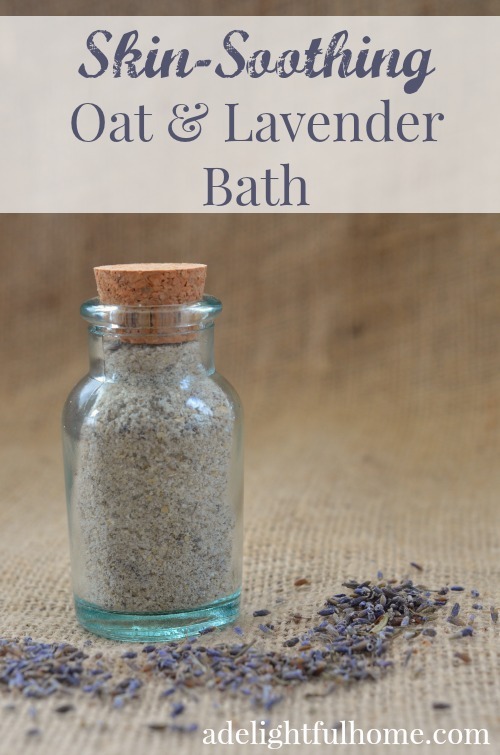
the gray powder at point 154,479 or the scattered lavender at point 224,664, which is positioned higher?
the gray powder at point 154,479

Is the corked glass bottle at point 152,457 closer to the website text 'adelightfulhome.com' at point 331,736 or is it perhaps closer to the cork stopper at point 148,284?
the cork stopper at point 148,284

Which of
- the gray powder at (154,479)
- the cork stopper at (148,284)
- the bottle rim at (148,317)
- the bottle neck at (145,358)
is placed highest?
the cork stopper at (148,284)

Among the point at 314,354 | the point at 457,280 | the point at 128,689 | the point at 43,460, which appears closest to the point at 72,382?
the point at 43,460

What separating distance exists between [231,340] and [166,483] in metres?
1.55

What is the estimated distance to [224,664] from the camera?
62.3 inches

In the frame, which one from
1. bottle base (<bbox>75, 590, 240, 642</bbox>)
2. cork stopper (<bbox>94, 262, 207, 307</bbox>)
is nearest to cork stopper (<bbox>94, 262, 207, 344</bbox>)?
cork stopper (<bbox>94, 262, 207, 307</bbox>)

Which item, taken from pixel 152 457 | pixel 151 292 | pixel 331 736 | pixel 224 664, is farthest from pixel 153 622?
pixel 151 292

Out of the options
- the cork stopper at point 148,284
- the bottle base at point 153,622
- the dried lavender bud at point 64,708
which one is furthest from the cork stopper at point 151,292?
the dried lavender bud at point 64,708

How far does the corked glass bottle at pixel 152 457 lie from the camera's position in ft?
5.42

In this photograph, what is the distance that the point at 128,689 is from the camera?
1518 mm

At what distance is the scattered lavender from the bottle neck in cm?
42

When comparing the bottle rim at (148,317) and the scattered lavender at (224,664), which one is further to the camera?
the bottle rim at (148,317)

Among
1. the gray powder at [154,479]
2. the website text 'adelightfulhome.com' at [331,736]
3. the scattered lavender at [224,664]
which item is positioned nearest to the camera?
the website text 'adelightfulhome.com' at [331,736]

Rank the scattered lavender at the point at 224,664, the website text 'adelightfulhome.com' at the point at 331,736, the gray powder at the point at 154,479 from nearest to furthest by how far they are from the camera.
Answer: the website text 'adelightfulhome.com' at the point at 331,736 → the scattered lavender at the point at 224,664 → the gray powder at the point at 154,479
